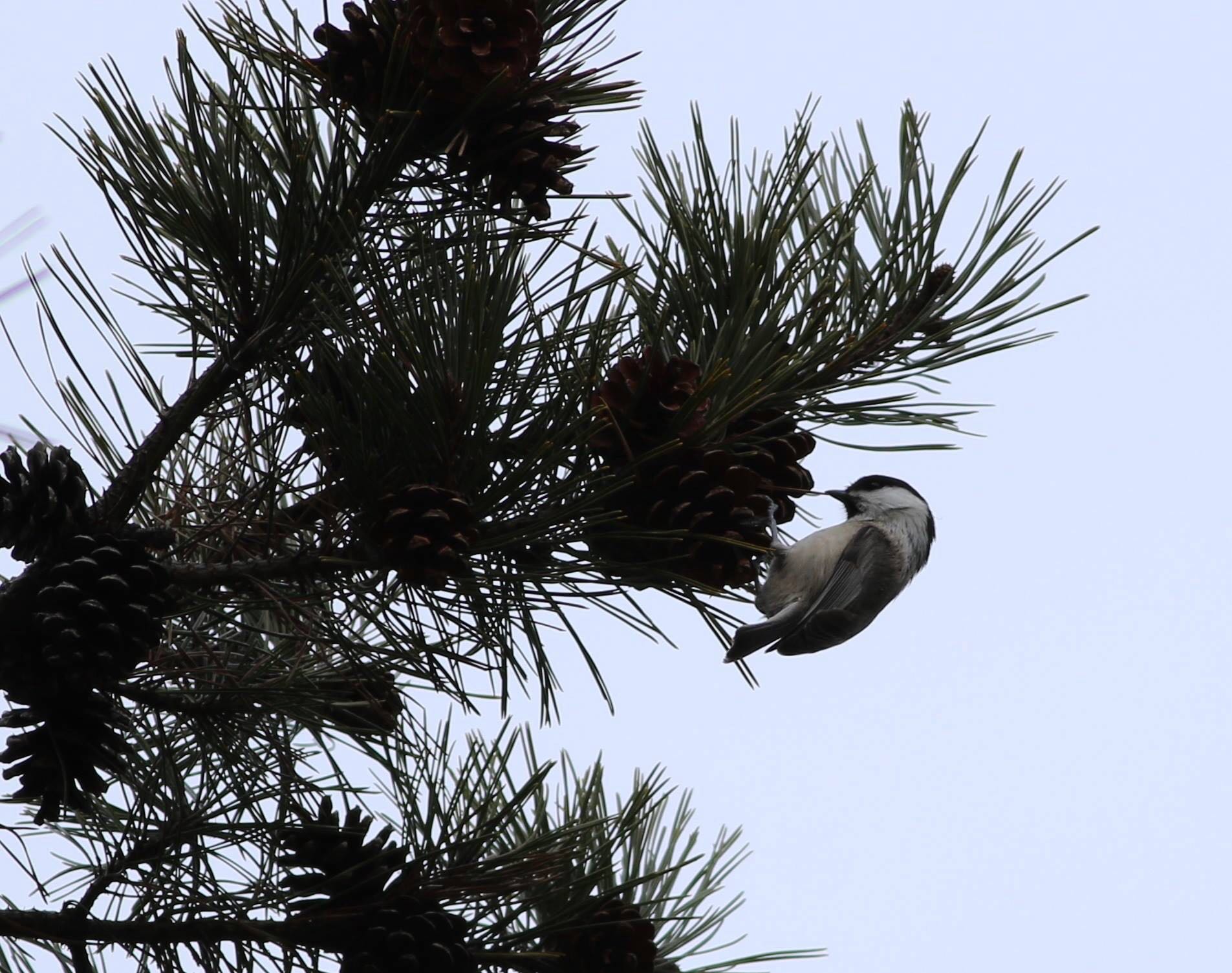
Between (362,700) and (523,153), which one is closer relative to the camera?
(523,153)

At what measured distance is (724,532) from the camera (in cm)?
138

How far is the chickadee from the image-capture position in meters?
2.35

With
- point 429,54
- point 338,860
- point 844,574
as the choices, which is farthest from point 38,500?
point 844,574

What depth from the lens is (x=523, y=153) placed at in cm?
142

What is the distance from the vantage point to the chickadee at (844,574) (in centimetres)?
235

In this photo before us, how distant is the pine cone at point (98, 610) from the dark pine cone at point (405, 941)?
0.40 meters

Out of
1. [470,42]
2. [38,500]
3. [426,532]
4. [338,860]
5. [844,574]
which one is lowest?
[338,860]

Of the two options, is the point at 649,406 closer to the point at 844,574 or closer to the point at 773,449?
the point at 773,449

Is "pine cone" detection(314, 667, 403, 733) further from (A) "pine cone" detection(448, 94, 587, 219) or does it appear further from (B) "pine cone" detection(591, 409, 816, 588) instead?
(A) "pine cone" detection(448, 94, 587, 219)

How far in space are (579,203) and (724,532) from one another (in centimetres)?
46

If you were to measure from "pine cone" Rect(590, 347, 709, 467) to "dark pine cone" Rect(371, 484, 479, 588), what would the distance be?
200mm

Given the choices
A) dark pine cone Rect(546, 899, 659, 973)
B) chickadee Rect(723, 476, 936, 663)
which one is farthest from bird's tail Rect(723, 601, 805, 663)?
dark pine cone Rect(546, 899, 659, 973)

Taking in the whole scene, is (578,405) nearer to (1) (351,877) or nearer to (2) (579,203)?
(2) (579,203)

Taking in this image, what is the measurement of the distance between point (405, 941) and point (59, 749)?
434 millimetres
